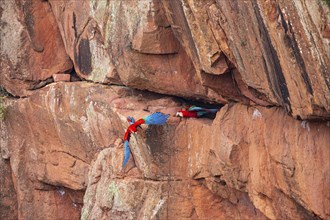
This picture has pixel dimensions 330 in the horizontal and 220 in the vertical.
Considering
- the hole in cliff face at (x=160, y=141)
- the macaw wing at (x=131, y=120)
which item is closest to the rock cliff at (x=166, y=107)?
the hole in cliff face at (x=160, y=141)

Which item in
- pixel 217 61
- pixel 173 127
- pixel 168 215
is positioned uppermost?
pixel 217 61

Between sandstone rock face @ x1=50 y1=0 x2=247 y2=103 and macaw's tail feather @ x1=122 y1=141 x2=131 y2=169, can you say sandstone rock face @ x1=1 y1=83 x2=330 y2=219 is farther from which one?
sandstone rock face @ x1=50 y1=0 x2=247 y2=103

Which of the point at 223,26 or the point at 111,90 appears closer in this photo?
the point at 223,26

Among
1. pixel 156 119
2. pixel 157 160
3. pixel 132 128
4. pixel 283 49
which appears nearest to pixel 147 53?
pixel 156 119

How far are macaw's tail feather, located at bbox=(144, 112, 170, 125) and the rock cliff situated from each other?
331 millimetres

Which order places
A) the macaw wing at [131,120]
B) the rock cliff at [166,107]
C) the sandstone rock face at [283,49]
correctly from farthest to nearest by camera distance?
the macaw wing at [131,120], the rock cliff at [166,107], the sandstone rock face at [283,49]

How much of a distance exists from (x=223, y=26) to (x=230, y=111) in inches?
72.2

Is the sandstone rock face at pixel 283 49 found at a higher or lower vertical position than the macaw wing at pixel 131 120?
higher

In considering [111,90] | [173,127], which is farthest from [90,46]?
[173,127]

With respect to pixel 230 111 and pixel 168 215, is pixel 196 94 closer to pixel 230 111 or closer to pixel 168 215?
pixel 230 111

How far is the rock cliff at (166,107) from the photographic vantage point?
1064 centimetres

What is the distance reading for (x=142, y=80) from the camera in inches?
549

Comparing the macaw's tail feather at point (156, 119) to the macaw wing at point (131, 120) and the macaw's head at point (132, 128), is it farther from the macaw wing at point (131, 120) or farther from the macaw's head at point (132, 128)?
the macaw wing at point (131, 120)

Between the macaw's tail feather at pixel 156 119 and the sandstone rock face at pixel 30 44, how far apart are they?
3.58m
